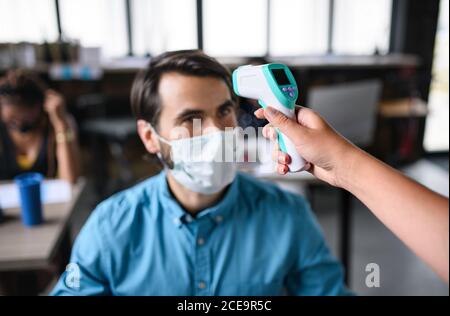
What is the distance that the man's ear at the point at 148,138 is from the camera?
902mm

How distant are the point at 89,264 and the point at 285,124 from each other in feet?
1.91

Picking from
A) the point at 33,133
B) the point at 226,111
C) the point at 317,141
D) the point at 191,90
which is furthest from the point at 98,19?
the point at 33,133

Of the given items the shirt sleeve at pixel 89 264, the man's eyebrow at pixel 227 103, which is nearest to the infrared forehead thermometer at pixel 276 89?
the man's eyebrow at pixel 227 103

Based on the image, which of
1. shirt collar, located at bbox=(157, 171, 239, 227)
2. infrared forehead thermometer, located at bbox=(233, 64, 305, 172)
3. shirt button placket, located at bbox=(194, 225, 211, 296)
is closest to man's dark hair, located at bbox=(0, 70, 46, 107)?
shirt collar, located at bbox=(157, 171, 239, 227)

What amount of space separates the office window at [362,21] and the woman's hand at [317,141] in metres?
0.34

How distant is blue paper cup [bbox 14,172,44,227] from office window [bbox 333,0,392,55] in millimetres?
903

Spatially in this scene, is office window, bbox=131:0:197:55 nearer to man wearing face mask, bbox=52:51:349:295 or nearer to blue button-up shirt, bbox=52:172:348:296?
man wearing face mask, bbox=52:51:349:295

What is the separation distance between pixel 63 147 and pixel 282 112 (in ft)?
4.67

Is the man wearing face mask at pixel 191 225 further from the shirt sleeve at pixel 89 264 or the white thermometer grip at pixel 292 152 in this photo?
the white thermometer grip at pixel 292 152

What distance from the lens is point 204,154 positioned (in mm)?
792

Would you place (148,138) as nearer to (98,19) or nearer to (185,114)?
(185,114)

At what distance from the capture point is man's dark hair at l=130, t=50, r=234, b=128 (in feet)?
2.74

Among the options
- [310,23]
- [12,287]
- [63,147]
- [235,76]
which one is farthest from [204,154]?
[63,147]
